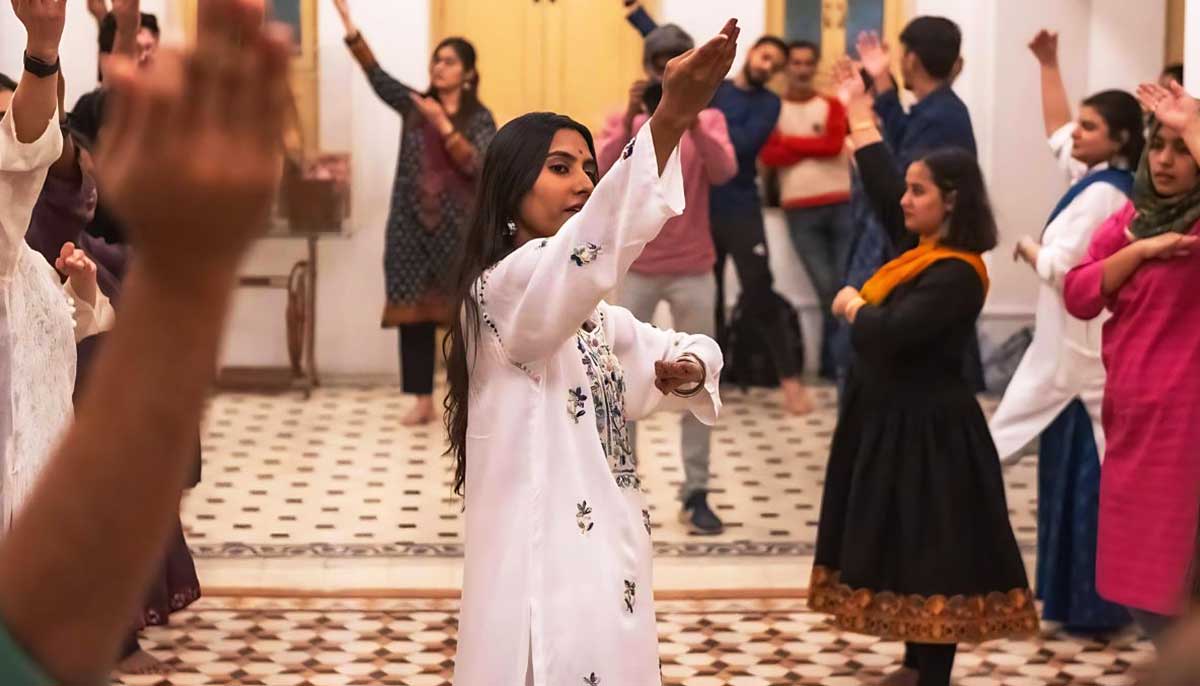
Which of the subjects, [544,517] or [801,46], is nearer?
[544,517]

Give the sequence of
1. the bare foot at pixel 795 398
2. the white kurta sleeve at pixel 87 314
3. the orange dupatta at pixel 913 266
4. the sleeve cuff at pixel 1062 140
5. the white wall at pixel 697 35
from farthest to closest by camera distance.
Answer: the white wall at pixel 697 35 < the bare foot at pixel 795 398 < the sleeve cuff at pixel 1062 140 < the orange dupatta at pixel 913 266 < the white kurta sleeve at pixel 87 314

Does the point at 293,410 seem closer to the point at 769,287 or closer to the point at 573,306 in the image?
the point at 769,287

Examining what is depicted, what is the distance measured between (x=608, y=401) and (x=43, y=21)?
3.93ft

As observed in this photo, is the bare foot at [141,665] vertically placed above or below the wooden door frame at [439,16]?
below

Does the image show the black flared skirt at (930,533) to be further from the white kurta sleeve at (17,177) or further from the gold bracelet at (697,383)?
the white kurta sleeve at (17,177)

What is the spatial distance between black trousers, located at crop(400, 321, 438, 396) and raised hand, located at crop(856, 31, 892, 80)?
8.99 feet

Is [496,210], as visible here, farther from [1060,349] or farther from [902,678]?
[1060,349]

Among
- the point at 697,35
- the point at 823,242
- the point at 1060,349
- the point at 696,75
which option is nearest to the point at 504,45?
the point at 697,35

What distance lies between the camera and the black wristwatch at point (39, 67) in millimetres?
3410

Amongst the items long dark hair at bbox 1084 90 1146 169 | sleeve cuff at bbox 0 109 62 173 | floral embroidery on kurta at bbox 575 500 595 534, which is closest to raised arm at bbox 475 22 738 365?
floral embroidery on kurta at bbox 575 500 595 534

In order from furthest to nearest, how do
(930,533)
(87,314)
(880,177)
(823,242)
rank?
(823,242) < (880,177) < (930,533) < (87,314)

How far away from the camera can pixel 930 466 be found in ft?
14.8

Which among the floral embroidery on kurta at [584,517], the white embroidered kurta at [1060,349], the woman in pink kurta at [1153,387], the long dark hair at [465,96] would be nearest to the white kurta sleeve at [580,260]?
the floral embroidery on kurta at [584,517]

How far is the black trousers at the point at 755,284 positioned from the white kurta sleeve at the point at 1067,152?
2077 mm
